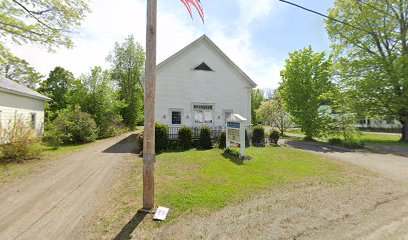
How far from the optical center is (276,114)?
77.9 ft

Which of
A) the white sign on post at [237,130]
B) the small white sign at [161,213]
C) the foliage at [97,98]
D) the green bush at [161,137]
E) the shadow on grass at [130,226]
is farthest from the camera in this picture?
the foliage at [97,98]

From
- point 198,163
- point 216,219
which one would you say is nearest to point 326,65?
point 198,163

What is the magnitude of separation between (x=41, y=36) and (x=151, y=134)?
8.83 metres

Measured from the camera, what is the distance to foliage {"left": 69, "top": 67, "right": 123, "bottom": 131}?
70.6 feet

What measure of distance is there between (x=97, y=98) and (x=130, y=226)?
2165cm

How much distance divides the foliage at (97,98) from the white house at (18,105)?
3.66 m

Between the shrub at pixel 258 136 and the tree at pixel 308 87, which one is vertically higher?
the tree at pixel 308 87

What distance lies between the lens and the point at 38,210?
15.0 feet

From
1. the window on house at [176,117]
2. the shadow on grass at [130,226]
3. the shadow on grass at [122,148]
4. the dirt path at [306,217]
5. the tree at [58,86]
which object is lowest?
the shadow on grass at [130,226]

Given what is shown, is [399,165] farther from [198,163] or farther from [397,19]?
[397,19]

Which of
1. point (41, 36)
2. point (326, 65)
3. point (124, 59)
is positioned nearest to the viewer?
point (41, 36)

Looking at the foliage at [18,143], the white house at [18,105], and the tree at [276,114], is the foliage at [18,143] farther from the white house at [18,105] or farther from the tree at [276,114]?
the tree at [276,114]

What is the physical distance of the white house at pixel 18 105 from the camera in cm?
1369

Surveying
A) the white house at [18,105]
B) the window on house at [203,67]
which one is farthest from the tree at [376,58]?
the white house at [18,105]
